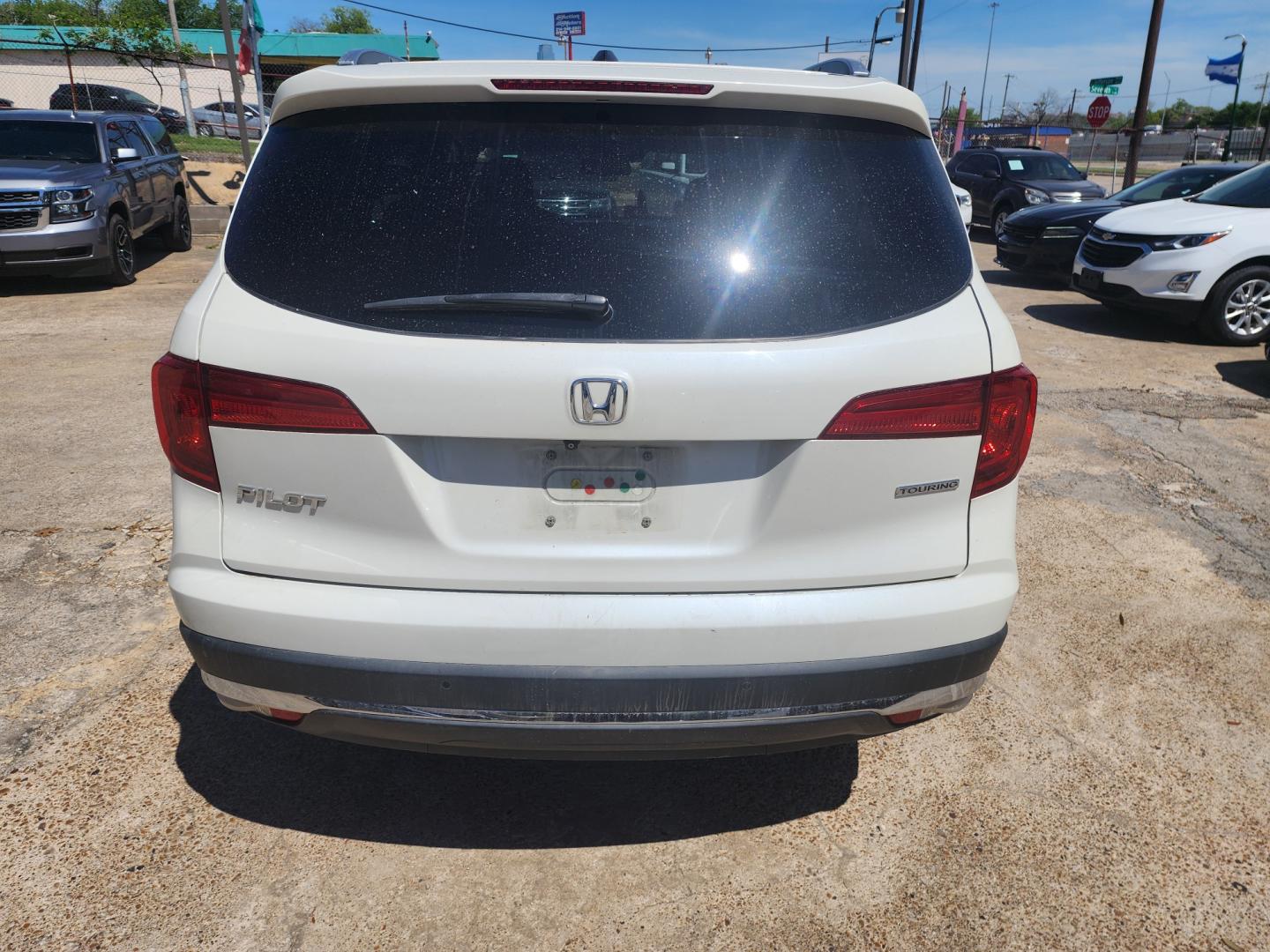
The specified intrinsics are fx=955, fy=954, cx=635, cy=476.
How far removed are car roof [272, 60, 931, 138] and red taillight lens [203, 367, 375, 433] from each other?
71cm

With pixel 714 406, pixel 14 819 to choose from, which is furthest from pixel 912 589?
pixel 14 819

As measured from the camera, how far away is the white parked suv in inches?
78.2

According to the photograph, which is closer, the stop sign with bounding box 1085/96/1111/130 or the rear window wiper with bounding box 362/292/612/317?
the rear window wiper with bounding box 362/292/612/317

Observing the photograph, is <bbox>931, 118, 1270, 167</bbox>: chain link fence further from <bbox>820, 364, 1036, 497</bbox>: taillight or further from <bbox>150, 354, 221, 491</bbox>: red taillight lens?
<bbox>150, 354, 221, 491</bbox>: red taillight lens

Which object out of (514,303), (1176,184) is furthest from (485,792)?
(1176,184)

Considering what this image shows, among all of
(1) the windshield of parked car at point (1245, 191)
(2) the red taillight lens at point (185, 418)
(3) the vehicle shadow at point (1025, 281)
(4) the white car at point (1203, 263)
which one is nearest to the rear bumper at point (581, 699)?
(2) the red taillight lens at point (185, 418)

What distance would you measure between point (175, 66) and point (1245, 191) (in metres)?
35.5

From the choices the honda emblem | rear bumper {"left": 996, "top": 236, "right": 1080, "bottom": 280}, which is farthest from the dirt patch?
the honda emblem

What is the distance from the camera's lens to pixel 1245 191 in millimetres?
9375

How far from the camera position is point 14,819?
2.58 meters

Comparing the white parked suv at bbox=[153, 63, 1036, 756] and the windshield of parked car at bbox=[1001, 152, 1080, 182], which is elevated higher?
the white parked suv at bbox=[153, 63, 1036, 756]

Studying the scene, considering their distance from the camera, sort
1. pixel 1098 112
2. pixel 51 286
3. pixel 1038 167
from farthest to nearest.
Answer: pixel 1098 112 → pixel 1038 167 → pixel 51 286

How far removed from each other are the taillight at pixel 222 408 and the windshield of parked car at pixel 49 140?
1071 centimetres

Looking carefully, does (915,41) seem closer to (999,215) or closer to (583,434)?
(999,215)
